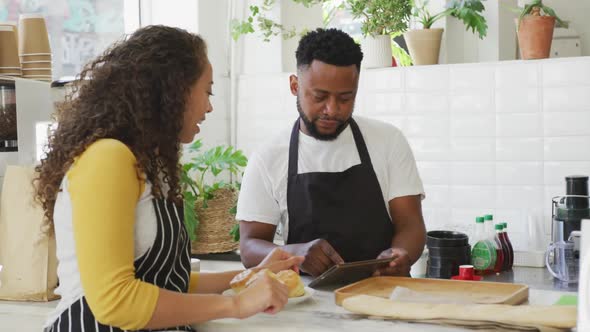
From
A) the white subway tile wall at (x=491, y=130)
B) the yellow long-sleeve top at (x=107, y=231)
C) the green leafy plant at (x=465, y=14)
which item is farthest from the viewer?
the green leafy plant at (x=465, y=14)

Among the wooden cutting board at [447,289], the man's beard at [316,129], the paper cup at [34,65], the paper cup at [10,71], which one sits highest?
the paper cup at [34,65]

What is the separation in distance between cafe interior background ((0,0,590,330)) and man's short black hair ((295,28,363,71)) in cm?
115

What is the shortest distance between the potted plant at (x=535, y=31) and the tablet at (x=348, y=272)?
157 cm

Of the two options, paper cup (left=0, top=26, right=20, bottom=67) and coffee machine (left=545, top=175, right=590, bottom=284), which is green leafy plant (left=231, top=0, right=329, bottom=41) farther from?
coffee machine (left=545, top=175, right=590, bottom=284)

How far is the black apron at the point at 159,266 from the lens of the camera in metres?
1.74

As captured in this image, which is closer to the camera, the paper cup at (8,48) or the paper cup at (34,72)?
the paper cup at (8,48)

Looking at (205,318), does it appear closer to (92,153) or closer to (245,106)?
(92,153)

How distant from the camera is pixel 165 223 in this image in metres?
1.76

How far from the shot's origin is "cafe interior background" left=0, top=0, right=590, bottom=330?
11.3 feet

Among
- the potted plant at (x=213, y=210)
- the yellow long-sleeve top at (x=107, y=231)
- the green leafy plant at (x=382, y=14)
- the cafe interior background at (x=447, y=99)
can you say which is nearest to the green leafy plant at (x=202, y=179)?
the potted plant at (x=213, y=210)

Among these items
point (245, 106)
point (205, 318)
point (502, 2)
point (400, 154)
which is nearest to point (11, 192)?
point (205, 318)

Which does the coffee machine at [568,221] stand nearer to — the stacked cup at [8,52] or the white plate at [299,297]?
the white plate at [299,297]

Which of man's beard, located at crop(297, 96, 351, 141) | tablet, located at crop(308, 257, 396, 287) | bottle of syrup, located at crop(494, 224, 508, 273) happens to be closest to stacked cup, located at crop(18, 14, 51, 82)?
man's beard, located at crop(297, 96, 351, 141)

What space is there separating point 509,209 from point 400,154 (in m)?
1.10
